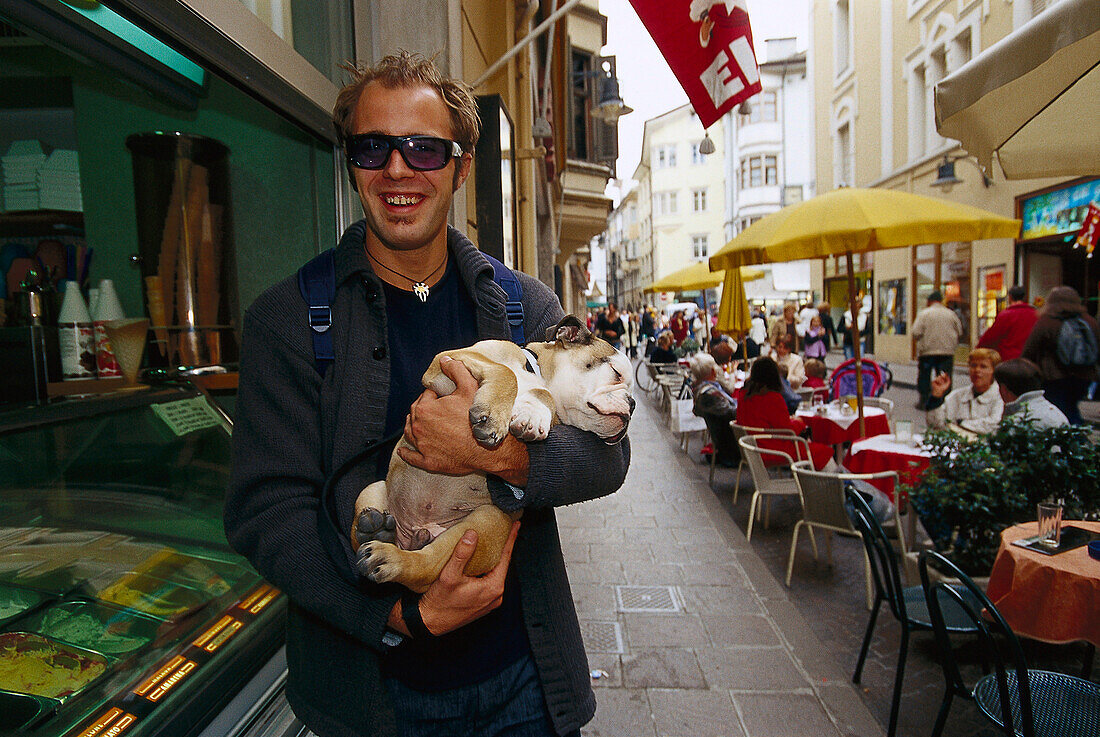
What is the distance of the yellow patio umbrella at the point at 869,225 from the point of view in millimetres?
6031

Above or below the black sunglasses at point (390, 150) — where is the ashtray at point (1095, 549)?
below

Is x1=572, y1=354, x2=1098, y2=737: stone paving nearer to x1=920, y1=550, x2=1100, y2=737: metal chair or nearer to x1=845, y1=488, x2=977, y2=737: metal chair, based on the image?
x1=845, y1=488, x2=977, y2=737: metal chair

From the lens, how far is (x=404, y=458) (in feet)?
4.38

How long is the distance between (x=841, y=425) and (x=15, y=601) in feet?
22.7

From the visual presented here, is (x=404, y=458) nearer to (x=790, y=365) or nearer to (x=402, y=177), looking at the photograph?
(x=402, y=177)

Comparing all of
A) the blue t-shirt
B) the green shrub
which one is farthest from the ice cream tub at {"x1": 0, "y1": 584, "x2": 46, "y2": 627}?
the green shrub

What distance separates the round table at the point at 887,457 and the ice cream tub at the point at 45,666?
16.4 ft

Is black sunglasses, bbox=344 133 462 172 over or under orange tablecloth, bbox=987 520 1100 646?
over

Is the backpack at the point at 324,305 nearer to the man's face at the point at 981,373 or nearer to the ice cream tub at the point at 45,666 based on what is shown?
the ice cream tub at the point at 45,666

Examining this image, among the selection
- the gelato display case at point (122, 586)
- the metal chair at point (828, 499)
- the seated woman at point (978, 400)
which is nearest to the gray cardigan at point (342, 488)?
the gelato display case at point (122, 586)

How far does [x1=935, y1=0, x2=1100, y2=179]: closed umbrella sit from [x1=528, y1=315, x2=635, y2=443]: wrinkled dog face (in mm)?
2833

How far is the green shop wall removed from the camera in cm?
304

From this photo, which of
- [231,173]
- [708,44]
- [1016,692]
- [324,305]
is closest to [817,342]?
[708,44]

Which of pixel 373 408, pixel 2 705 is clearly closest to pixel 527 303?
pixel 373 408
